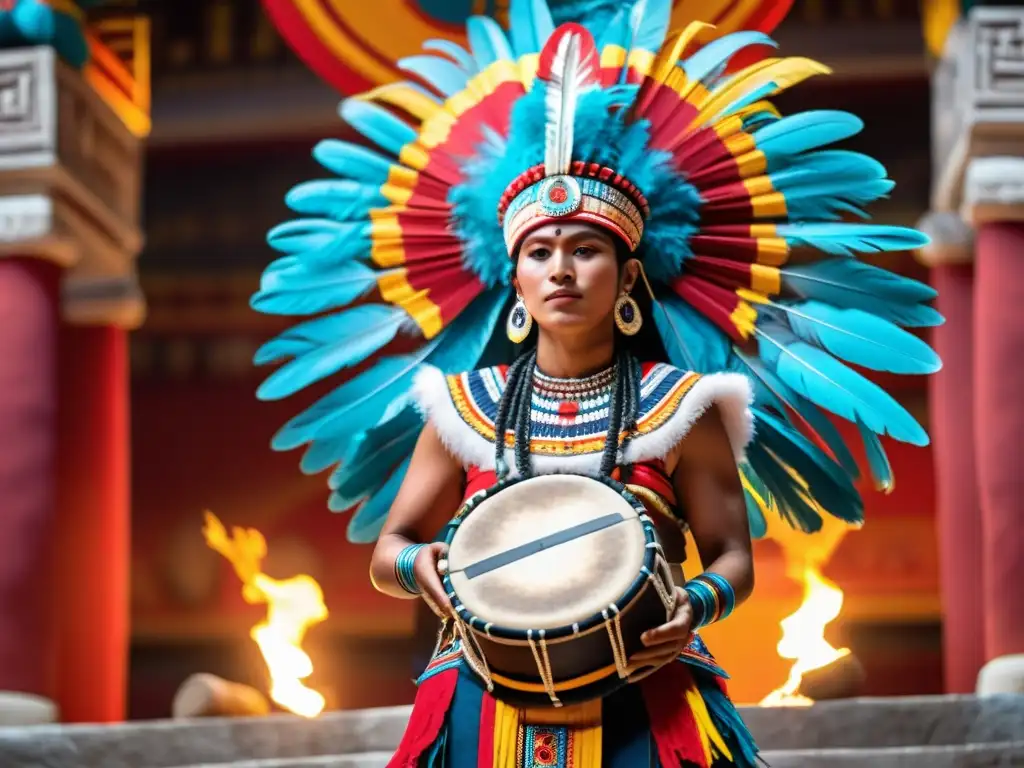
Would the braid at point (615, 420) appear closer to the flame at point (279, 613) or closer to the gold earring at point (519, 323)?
the gold earring at point (519, 323)

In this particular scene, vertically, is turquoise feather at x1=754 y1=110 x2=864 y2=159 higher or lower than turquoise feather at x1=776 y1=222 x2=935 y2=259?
higher

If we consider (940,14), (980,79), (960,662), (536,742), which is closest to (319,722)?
(536,742)

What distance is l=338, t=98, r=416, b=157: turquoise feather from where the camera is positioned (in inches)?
133

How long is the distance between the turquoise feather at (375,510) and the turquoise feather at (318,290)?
359 millimetres

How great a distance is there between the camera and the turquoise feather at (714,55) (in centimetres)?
321

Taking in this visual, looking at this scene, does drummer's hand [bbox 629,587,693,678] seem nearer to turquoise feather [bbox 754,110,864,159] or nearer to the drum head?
the drum head

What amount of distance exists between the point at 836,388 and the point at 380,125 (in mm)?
1097

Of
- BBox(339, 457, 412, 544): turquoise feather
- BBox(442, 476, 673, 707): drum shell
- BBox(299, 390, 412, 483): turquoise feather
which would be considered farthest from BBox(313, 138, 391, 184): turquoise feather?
BBox(442, 476, 673, 707): drum shell

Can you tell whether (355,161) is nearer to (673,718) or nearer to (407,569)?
(407,569)

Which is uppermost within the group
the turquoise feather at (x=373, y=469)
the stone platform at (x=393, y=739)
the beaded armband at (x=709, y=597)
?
the turquoise feather at (x=373, y=469)

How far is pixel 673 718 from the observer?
106 inches

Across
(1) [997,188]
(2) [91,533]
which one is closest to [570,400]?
(1) [997,188]

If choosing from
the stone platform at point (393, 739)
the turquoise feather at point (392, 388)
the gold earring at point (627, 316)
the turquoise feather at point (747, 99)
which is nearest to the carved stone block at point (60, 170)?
the stone platform at point (393, 739)

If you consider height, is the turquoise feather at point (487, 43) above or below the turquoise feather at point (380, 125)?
above
